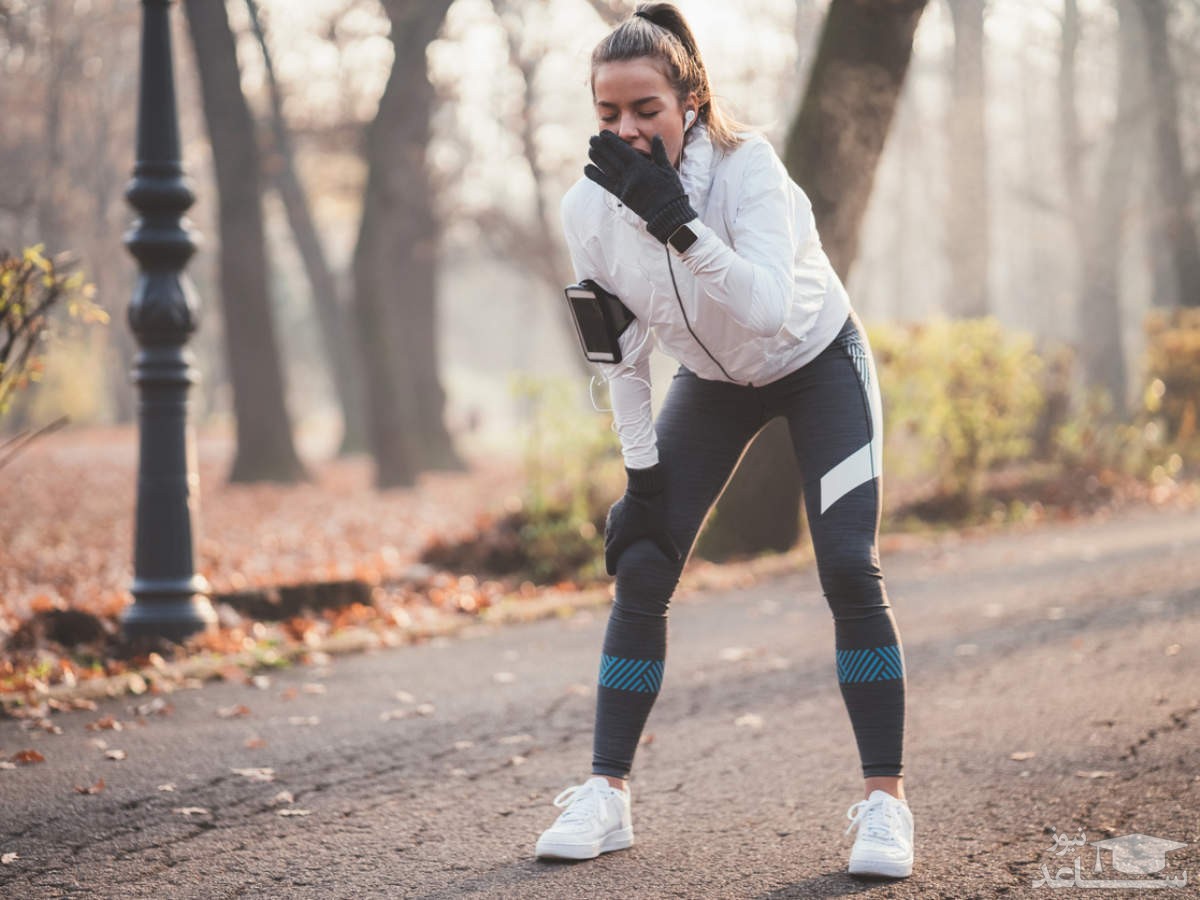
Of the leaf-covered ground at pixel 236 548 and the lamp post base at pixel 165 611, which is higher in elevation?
the lamp post base at pixel 165 611

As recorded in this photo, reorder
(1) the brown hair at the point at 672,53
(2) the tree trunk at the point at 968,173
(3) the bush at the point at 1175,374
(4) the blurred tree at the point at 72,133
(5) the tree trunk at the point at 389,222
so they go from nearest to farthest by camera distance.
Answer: (1) the brown hair at the point at 672,53
(3) the bush at the point at 1175,374
(5) the tree trunk at the point at 389,222
(2) the tree trunk at the point at 968,173
(4) the blurred tree at the point at 72,133

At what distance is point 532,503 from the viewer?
9000mm

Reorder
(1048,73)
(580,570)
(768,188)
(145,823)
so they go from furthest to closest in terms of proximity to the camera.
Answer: (1048,73) → (580,570) → (145,823) → (768,188)

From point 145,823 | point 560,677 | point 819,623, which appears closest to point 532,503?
point 819,623

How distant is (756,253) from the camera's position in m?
2.98

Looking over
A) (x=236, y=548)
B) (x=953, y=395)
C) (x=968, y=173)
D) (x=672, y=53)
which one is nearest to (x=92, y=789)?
(x=672, y=53)

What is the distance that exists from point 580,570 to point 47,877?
5613 millimetres

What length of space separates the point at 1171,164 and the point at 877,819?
18.0 m

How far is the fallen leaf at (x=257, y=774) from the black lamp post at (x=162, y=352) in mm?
1944

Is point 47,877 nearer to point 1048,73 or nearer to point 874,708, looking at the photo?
point 874,708

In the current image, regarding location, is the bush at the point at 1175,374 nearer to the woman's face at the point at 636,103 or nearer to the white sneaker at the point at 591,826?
the white sneaker at the point at 591,826

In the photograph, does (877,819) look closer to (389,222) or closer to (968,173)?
(389,222)

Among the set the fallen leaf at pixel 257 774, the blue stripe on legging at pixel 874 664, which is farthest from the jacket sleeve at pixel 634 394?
the fallen leaf at pixel 257 774

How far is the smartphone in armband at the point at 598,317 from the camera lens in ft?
10.4
